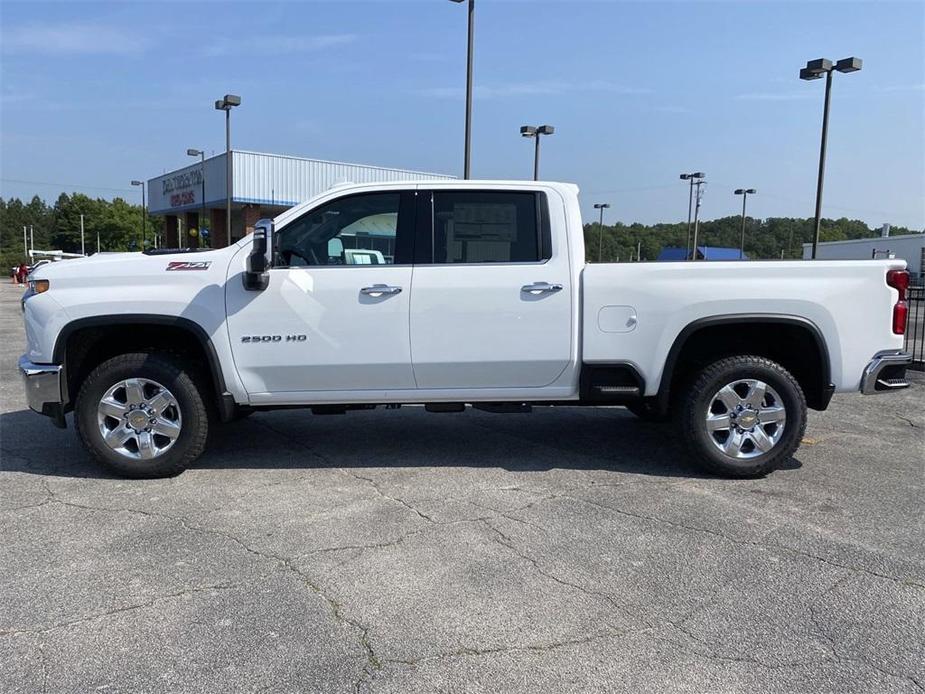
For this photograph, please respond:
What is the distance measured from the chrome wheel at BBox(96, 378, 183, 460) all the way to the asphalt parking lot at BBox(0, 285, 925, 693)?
0.88 feet

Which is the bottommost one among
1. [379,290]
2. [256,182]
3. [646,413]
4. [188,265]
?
[646,413]

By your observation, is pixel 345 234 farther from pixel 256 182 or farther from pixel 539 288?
pixel 256 182

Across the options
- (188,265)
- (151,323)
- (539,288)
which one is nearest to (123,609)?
(151,323)

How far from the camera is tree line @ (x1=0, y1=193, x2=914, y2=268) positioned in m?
58.5

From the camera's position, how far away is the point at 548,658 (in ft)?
9.60

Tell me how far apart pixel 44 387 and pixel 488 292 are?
306 centimetres

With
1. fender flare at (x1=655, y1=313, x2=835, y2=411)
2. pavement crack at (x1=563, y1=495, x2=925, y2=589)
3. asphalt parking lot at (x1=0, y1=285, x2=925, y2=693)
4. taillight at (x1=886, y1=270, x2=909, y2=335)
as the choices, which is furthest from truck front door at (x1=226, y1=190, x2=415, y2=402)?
taillight at (x1=886, y1=270, x2=909, y2=335)

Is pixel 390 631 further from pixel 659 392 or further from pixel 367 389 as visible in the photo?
pixel 659 392

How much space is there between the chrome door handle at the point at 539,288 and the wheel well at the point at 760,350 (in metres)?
0.94

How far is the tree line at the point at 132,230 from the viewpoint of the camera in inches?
2305

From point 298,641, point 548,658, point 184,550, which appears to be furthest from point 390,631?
point 184,550

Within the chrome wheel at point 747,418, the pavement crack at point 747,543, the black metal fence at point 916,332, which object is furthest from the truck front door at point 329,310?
the black metal fence at point 916,332

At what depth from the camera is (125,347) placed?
543 centimetres

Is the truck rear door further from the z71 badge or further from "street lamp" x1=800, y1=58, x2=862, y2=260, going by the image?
"street lamp" x1=800, y1=58, x2=862, y2=260
